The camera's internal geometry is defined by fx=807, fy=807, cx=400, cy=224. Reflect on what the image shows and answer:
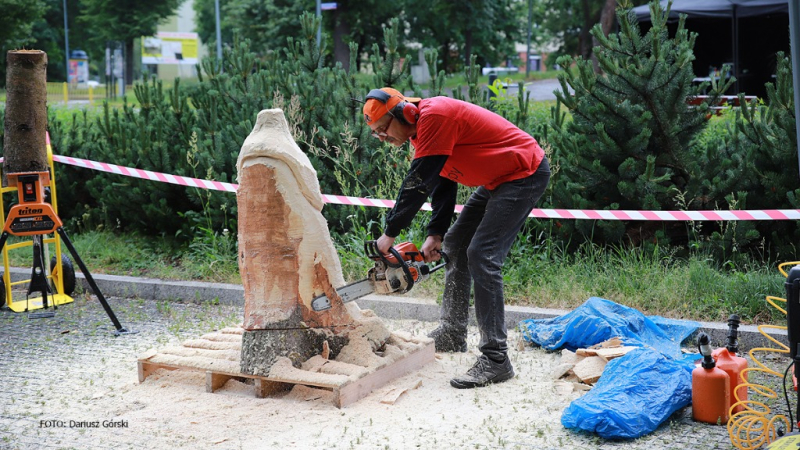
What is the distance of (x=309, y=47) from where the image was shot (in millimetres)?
8477

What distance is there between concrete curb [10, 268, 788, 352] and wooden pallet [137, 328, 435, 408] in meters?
1.19

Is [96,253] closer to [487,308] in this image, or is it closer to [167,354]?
[167,354]

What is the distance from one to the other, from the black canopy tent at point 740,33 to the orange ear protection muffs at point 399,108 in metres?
12.9

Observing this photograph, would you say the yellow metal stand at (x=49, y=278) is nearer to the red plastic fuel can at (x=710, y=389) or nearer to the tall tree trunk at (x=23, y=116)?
the tall tree trunk at (x=23, y=116)

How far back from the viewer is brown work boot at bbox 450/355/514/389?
4711 mm

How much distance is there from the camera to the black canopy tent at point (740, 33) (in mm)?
15930

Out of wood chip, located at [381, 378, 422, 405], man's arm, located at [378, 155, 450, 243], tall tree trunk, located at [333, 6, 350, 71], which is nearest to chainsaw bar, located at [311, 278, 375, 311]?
man's arm, located at [378, 155, 450, 243]

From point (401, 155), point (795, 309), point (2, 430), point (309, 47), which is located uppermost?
point (309, 47)

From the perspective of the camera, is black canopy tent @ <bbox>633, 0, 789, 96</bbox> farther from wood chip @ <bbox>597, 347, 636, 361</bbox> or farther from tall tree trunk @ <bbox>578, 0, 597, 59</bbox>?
wood chip @ <bbox>597, 347, 636, 361</bbox>

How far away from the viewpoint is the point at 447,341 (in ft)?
17.8

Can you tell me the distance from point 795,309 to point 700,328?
2.10 metres

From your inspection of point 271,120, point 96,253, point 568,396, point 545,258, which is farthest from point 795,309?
point 96,253

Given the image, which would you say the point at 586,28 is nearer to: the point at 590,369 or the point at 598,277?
the point at 598,277

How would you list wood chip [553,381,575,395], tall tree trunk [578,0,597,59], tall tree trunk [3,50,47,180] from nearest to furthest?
wood chip [553,381,575,395] < tall tree trunk [3,50,47,180] < tall tree trunk [578,0,597,59]
